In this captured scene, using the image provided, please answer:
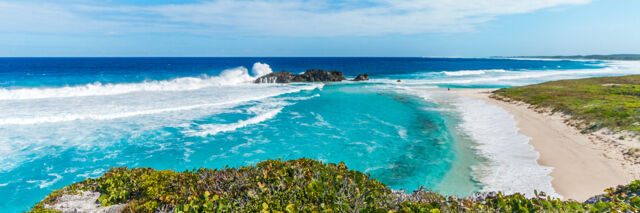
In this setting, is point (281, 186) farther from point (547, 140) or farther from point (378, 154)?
point (547, 140)

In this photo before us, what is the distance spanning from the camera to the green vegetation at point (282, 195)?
4.64m

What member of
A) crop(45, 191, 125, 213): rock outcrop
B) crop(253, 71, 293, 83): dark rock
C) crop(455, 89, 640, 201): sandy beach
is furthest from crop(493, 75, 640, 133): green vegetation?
crop(253, 71, 293, 83): dark rock

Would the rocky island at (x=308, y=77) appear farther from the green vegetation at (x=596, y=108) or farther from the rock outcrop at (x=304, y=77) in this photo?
the green vegetation at (x=596, y=108)

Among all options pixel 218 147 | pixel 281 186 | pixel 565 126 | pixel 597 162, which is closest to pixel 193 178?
pixel 281 186

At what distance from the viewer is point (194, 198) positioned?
4.79m

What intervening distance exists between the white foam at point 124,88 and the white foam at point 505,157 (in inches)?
1462

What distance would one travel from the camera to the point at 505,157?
13.1 metres

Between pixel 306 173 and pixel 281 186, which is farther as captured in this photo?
pixel 306 173

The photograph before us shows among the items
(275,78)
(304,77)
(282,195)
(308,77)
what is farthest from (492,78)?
(282,195)

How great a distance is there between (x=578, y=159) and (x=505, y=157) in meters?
2.60

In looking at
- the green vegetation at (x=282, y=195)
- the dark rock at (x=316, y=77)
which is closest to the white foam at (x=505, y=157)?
the green vegetation at (x=282, y=195)

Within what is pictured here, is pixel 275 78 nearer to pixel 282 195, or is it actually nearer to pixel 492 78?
pixel 492 78

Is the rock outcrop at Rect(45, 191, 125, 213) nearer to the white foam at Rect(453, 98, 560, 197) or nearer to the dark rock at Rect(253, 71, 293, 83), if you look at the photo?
the white foam at Rect(453, 98, 560, 197)

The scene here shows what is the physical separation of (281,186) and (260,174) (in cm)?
82
